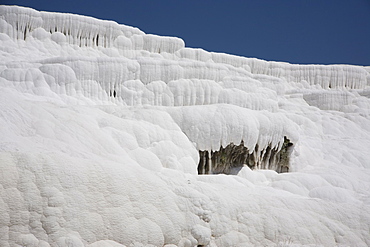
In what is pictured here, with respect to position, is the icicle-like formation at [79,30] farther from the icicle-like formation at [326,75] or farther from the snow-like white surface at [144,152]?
the icicle-like formation at [326,75]

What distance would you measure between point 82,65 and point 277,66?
15683 mm

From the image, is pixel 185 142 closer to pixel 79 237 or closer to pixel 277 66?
pixel 79 237

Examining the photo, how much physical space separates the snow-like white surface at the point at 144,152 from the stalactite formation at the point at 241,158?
0.27 m

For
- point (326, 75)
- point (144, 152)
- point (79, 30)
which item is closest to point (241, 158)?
point (144, 152)

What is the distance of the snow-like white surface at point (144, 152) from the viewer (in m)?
3.51

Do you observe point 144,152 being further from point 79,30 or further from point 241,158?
point 79,30

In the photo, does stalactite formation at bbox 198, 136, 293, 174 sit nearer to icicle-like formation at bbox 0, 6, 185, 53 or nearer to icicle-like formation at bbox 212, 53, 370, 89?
icicle-like formation at bbox 0, 6, 185, 53

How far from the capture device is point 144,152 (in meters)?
6.30

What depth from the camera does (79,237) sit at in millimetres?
3350

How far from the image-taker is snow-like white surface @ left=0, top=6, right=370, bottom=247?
11.5 ft

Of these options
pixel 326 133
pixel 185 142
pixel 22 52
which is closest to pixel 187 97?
pixel 185 142

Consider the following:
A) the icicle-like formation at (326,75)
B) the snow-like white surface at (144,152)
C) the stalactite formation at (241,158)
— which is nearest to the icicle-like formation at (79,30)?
the snow-like white surface at (144,152)

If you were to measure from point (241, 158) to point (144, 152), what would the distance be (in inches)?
165

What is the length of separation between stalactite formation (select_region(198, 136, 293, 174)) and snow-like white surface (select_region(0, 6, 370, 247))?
0.27 m
